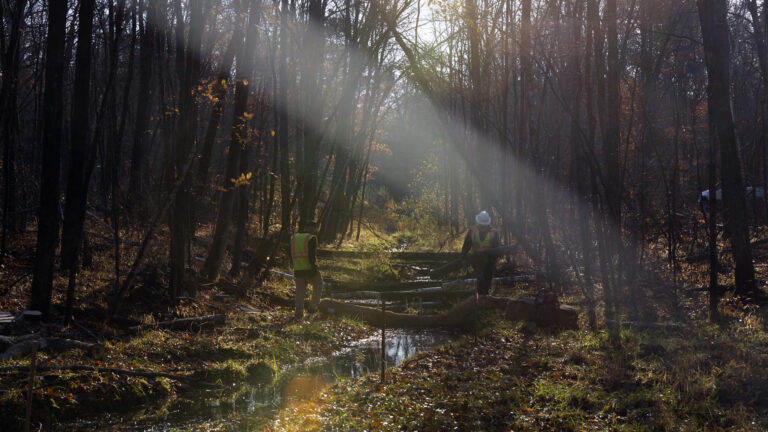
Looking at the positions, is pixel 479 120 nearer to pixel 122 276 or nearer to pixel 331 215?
pixel 331 215

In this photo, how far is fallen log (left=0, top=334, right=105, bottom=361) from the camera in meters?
7.80

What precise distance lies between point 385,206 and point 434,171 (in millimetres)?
4989

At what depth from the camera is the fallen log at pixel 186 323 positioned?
34.1ft

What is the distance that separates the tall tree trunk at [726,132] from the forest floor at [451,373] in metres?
0.97

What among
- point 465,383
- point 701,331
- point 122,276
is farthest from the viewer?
point 122,276

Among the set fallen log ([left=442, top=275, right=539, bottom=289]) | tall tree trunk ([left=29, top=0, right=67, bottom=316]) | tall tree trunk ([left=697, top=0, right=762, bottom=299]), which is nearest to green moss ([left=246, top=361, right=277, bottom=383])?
tall tree trunk ([left=29, top=0, right=67, bottom=316])

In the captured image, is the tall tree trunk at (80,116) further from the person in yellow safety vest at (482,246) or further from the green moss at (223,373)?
the person in yellow safety vest at (482,246)

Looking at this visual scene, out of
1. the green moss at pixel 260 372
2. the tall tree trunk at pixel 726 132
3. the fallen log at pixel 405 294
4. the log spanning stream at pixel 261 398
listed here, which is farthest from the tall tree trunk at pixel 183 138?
the tall tree trunk at pixel 726 132

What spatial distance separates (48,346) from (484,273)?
903 cm

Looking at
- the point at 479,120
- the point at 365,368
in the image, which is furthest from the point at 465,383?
the point at 479,120

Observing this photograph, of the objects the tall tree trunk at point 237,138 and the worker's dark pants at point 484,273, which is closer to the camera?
the worker's dark pants at point 484,273

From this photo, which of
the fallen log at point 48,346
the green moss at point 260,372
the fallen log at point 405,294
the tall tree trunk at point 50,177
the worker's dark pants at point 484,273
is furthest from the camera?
the fallen log at point 405,294

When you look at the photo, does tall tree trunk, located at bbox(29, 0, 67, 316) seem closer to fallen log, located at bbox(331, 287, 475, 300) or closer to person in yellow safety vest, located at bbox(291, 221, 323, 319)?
person in yellow safety vest, located at bbox(291, 221, 323, 319)

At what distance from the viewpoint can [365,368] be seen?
32.4 ft
